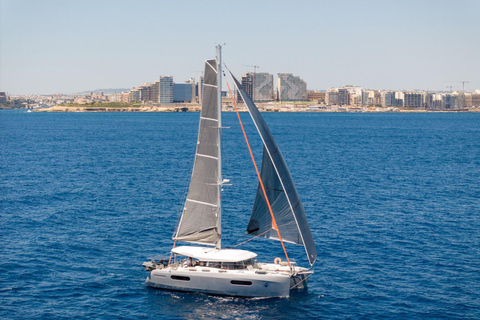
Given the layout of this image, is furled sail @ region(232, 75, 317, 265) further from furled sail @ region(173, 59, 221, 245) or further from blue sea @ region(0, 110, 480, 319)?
blue sea @ region(0, 110, 480, 319)

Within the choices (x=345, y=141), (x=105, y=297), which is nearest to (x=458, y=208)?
(x=105, y=297)

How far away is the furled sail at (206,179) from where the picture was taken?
1273 inches

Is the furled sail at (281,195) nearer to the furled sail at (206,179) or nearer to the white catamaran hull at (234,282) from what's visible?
the furled sail at (206,179)

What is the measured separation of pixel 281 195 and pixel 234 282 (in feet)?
17.8

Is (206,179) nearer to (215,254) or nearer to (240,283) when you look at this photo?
(215,254)

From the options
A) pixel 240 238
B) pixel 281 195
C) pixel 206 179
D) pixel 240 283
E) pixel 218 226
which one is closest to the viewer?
pixel 240 283

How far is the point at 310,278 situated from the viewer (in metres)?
35.2

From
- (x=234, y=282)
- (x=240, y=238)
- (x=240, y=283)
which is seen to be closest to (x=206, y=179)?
(x=234, y=282)

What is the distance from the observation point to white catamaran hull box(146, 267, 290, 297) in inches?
1223

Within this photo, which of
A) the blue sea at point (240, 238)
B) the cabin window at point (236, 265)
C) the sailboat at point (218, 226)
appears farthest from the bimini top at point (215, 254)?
the blue sea at point (240, 238)

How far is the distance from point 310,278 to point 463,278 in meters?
9.18

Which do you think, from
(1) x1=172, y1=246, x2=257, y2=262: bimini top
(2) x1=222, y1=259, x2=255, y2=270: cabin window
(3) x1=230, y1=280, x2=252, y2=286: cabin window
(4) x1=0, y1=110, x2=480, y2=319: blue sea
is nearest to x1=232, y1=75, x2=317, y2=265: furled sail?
(1) x1=172, y1=246, x2=257, y2=262: bimini top

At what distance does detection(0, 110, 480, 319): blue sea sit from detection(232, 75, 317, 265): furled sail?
3166mm

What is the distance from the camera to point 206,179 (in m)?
33.2
